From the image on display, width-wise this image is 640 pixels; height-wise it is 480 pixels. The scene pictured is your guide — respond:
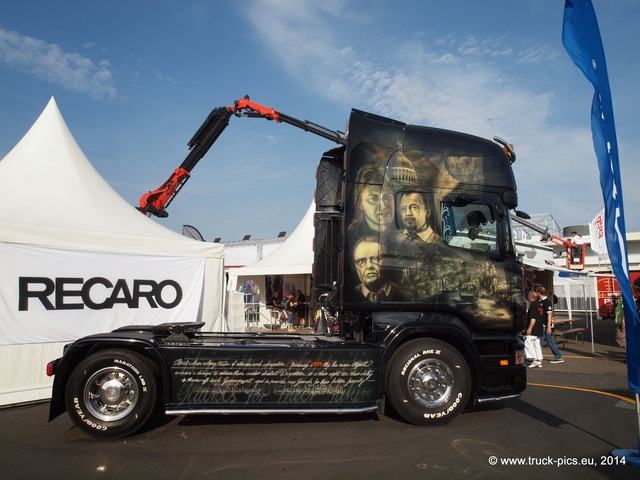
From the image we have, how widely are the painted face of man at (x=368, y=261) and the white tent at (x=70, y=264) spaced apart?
13.6ft

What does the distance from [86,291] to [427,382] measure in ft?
17.1

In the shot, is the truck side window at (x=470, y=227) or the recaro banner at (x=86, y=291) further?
the recaro banner at (x=86, y=291)

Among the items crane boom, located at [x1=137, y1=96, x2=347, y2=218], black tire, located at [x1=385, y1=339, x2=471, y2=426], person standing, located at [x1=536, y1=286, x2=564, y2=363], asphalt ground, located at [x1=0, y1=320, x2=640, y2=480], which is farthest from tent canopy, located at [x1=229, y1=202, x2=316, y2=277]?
black tire, located at [x1=385, y1=339, x2=471, y2=426]

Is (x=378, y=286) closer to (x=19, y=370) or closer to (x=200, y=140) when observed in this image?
(x=19, y=370)

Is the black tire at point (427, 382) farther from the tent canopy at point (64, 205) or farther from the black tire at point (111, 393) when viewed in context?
the tent canopy at point (64, 205)

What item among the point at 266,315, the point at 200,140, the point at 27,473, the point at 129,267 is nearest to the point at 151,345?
the point at 27,473

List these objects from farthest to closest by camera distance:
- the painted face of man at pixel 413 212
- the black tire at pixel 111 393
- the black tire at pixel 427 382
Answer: the painted face of man at pixel 413 212 < the black tire at pixel 427 382 < the black tire at pixel 111 393

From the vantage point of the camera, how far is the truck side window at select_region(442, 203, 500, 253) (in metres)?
5.56

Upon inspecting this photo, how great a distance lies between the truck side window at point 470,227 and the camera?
5.56m

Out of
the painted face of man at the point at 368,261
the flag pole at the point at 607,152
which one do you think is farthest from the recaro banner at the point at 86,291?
the flag pole at the point at 607,152

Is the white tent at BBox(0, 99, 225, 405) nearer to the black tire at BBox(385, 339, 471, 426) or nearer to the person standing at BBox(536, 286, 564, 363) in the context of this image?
the black tire at BBox(385, 339, 471, 426)

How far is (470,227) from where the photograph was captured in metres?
5.61

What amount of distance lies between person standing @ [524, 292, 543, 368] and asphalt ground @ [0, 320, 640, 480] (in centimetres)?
342

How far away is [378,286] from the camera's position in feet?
17.7
